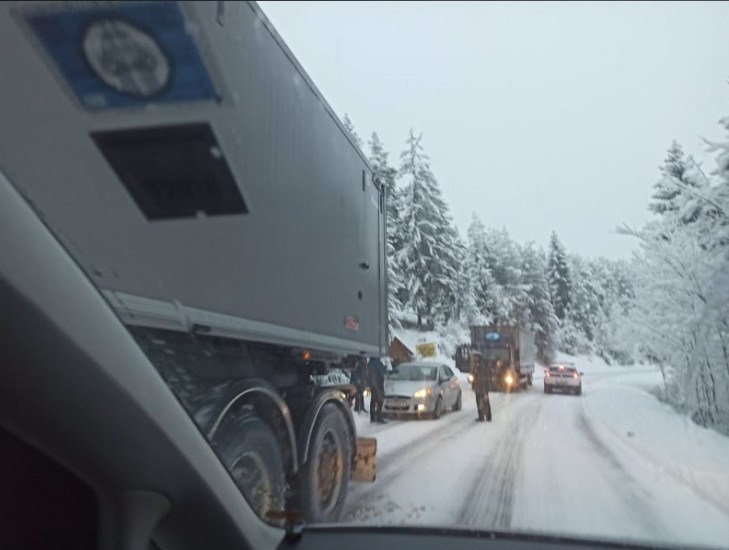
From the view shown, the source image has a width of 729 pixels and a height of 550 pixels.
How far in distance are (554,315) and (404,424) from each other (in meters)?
2.50

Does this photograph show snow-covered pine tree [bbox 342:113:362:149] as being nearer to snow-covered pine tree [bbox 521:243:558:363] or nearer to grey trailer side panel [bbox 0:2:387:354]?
grey trailer side panel [bbox 0:2:387:354]

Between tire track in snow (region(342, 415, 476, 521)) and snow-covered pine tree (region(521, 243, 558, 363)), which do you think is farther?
tire track in snow (region(342, 415, 476, 521))

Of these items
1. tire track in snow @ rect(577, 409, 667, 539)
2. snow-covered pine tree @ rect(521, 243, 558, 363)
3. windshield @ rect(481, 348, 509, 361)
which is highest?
snow-covered pine tree @ rect(521, 243, 558, 363)

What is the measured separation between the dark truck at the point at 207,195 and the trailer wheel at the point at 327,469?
0.02 m

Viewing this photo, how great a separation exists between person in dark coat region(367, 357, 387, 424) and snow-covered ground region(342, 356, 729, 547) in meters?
0.09

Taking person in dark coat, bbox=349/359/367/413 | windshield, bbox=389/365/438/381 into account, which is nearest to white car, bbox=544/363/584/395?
windshield, bbox=389/365/438/381

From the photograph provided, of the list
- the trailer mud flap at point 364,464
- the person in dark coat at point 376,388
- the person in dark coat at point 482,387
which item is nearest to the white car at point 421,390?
the person in dark coat at point 376,388

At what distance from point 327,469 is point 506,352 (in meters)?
3.19

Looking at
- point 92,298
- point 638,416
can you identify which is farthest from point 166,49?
point 638,416

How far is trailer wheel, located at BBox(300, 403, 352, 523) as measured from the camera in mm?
4602

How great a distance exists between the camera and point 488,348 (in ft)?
22.9

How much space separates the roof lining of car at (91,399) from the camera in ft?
6.08

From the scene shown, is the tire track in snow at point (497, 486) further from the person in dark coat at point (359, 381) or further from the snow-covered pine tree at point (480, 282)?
the snow-covered pine tree at point (480, 282)

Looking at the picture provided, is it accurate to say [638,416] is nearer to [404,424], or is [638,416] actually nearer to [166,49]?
[404,424]
